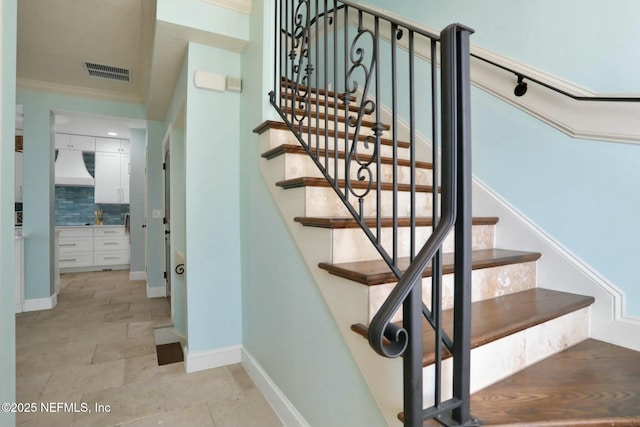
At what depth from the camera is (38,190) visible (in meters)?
3.78

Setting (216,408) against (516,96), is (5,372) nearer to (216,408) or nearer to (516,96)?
(216,408)

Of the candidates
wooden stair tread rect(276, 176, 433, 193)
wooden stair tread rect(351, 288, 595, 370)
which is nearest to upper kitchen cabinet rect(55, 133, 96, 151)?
wooden stair tread rect(276, 176, 433, 193)

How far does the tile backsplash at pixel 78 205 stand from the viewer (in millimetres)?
6844

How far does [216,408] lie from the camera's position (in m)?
1.84

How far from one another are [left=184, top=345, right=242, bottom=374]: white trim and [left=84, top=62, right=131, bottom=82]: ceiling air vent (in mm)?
3197

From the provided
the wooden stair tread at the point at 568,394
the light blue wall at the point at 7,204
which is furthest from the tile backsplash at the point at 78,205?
the wooden stair tread at the point at 568,394

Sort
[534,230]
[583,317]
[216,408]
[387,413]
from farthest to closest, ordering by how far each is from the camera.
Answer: [216,408] < [534,230] < [583,317] < [387,413]

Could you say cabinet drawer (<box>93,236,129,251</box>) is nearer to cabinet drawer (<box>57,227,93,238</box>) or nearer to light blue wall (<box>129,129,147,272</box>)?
cabinet drawer (<box>57,227,93,238</box>)

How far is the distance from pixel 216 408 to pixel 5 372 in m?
1.02

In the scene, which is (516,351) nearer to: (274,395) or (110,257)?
(274,395)

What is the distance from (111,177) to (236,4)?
6096mm

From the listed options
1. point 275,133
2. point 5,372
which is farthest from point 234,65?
point 5,372

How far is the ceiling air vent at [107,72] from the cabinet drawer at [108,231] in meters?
3.88

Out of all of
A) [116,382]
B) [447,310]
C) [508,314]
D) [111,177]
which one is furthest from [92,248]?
[508,314]
